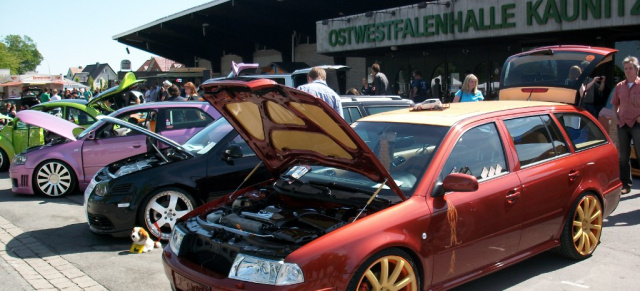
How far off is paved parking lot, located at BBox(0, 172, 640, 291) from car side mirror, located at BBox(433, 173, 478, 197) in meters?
1.21

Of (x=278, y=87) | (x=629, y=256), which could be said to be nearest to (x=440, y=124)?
(x=278, y=87)

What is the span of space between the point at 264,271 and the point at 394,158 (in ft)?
4.91

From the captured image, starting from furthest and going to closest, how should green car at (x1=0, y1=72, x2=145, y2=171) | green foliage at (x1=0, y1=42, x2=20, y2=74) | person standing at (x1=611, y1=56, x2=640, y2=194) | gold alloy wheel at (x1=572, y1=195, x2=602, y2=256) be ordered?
1. green foliage at (x1=0, y1=42, x2=20, y2=74)
2. green car at (x1=0, y1=72, x2=145, y2=171)
3. person standing at (x1=611, y1=56, x2=640, y2=194)
4. gold alloy wheel at (x1=572, y1=195, x2=602, y2=256)

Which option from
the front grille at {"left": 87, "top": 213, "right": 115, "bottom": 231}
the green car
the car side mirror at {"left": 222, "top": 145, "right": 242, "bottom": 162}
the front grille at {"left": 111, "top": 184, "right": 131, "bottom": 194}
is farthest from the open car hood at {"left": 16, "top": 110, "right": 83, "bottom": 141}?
the green car

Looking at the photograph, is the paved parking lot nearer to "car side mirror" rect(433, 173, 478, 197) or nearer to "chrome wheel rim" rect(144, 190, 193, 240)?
"chrome wheel rim" rect(144, 190, 193, 240)

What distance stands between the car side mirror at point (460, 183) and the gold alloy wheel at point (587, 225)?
1746 mm

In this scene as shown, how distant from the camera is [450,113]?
4.86 metres

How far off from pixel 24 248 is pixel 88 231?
0.82m

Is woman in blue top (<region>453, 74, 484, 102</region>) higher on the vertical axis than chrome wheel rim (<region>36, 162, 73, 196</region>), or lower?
higher

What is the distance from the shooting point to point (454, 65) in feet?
59.0

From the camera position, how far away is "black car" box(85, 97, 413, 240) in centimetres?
629

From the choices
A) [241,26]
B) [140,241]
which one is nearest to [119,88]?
[140,241]

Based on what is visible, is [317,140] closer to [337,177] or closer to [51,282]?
[337,177]

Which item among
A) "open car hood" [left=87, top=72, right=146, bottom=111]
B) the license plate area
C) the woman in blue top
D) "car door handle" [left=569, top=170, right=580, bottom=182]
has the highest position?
"open car hood" [left=87, top=72, right=146, bottom=111]
